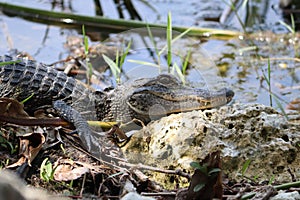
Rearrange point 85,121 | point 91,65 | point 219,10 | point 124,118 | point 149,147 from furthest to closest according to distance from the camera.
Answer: point 219,10 < point 91,65 < point 124,118 < point 85,121 < point 149,147

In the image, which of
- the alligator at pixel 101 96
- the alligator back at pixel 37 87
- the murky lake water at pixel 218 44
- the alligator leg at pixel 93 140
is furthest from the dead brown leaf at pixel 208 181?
the murky lake water at pixel 218 44

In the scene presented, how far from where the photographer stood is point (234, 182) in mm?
3422

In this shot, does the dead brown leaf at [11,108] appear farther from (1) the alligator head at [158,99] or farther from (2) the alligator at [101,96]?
(1) the alligator head at [158,99]

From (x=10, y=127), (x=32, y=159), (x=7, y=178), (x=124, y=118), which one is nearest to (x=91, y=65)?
(x=124, y=118)

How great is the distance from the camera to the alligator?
13.7ft

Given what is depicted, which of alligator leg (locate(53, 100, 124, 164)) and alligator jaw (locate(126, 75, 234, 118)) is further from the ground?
alligator jaw (locate(126, 75, 234, 118))

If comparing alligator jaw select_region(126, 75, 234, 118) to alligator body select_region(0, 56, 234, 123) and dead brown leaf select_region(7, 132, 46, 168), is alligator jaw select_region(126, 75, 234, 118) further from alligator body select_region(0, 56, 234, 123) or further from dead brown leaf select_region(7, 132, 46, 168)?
dead brown leaf select_region(7, 132, 46, 168)

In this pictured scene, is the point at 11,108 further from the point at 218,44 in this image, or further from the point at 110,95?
the point at 218,44

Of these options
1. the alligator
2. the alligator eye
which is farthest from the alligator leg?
the alligator eye

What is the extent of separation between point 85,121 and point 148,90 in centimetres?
50

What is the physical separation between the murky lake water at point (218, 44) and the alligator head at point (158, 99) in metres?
0.90

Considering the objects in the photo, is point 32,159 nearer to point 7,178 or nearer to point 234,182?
point 234,182

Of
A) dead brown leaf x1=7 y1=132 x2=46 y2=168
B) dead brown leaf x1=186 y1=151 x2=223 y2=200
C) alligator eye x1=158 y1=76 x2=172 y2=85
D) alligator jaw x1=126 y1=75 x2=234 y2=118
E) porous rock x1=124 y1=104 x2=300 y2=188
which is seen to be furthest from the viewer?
alligator eye x1=158 y1=76 x2=172 y2=85

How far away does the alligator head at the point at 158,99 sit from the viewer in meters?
4.14
